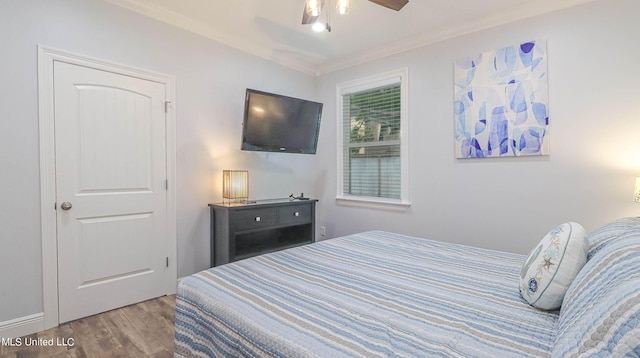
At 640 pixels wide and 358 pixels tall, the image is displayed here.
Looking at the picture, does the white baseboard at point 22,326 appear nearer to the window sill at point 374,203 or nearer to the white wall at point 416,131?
the white wall at point 416,131

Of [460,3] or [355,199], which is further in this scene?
[355,199]

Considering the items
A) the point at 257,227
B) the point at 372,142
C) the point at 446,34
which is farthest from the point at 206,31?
the point at 446,34

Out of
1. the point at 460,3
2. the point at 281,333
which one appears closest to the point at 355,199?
the point at 460,3

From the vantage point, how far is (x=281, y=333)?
1.02 metres

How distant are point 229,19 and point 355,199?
7.87ft

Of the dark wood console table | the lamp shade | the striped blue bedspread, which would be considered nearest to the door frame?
the dark wood console table

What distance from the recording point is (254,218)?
121 inches

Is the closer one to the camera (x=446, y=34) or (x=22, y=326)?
(x=22, y=326)

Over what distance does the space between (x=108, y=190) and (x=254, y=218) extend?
125 cm

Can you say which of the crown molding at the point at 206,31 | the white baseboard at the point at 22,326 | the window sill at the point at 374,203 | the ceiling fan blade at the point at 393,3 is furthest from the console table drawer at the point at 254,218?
the ceiling fan blade at the point at 393,3

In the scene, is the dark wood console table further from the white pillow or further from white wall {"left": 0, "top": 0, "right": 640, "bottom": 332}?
the white pillow

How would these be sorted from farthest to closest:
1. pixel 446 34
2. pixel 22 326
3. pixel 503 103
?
1. pixel 446 34
2. pixel 503 103
3. pixel 22 326

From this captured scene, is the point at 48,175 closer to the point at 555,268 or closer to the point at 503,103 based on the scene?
the point at 555,268

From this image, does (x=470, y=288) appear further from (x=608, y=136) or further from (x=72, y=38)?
(x=72, y=38)
